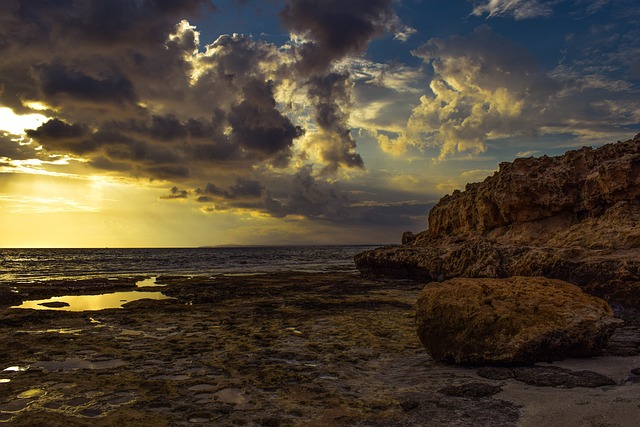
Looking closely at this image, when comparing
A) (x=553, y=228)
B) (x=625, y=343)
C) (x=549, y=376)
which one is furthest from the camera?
(x=553, y=228)

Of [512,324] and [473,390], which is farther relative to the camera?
[512,324]

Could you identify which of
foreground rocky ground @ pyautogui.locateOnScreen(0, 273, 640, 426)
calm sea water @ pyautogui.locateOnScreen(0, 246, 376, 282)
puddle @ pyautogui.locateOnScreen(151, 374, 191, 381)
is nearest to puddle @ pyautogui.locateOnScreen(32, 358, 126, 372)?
foreground rocky ground @ pyautogui.locateOnScreen(0, 273, 640, 426)

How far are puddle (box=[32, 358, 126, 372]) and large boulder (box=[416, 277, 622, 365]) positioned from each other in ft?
23.1

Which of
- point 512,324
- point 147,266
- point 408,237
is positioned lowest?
point 147,266

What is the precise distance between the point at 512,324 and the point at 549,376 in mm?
1244

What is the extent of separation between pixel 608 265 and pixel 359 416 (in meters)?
13.9

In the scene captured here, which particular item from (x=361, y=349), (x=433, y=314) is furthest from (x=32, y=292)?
(x=433, y=314)

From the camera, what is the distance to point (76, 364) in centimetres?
949

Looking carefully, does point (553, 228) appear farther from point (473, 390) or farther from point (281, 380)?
point (281, 380)

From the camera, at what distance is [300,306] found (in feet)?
63.2

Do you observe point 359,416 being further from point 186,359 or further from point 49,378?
point 49,378

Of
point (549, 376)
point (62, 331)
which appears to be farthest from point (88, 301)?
point (549, 376)

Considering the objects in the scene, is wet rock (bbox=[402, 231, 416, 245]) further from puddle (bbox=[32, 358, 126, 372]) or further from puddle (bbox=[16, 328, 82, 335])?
puddle (bbox=[32, 358, 126, 372])

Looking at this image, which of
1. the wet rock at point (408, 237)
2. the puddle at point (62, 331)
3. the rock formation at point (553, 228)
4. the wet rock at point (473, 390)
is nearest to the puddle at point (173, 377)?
the wet rock at point (473, 390)
